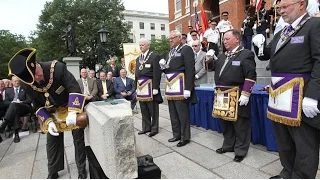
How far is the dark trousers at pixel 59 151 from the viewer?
9.94ft

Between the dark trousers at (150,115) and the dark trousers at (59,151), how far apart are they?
2.07 metres

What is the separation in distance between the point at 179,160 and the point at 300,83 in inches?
73.7

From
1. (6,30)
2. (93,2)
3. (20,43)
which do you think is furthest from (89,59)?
(6,30)

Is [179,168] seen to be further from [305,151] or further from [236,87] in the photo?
[305,151]

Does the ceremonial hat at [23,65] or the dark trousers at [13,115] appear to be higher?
the ceremonial hat at [23,65]

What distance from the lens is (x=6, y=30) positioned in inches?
1572

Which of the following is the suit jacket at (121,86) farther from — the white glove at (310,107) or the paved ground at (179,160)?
the white glove at (310,107)

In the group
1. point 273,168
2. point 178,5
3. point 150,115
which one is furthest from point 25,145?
point 178,5

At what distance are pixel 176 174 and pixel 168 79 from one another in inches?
75.3

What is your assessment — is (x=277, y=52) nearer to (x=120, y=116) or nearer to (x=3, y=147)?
(x=120, y=116)

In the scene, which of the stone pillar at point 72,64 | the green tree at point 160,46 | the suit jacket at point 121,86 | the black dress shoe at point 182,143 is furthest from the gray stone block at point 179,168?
the green tree at point 160,46

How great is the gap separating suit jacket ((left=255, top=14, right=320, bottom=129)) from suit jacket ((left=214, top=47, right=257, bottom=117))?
73 cm

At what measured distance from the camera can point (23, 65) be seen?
8.22ft

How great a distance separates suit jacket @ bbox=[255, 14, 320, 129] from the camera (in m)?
2.18
